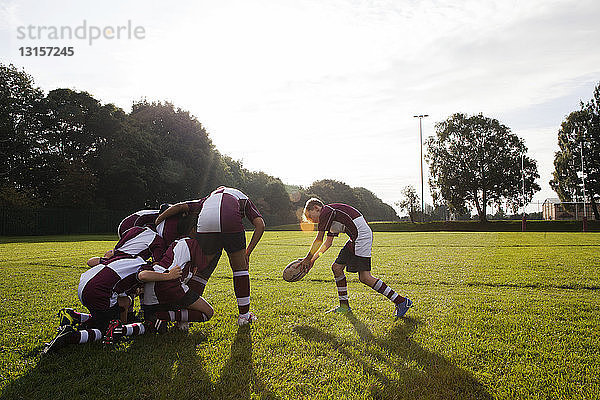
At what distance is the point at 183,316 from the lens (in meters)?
4.96

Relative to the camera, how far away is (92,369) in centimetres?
376

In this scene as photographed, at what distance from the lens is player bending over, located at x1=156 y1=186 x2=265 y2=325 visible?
5.26 metres

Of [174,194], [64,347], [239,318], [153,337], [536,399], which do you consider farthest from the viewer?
[174,194]

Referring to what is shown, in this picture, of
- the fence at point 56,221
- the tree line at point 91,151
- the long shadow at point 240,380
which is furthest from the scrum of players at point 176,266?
the tree line at point 91,151

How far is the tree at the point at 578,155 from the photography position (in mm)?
54938

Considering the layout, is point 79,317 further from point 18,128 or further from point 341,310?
point 18,128

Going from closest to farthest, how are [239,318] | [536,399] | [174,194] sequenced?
[536,399] → [239,318] → [174,194]

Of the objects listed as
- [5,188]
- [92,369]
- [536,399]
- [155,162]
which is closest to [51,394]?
[92,369]

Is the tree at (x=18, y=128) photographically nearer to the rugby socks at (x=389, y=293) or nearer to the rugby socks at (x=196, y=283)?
the rugby socks at (x=196, y=283)

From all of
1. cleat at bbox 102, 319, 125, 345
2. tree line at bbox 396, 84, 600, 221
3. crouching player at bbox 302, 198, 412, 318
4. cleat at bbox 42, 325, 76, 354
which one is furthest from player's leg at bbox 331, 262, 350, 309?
tree line at bbox 396, 84, 600, 221

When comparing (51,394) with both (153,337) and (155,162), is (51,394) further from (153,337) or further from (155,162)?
(155,162)

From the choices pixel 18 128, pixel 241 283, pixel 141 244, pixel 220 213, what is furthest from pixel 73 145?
pixel 241 283

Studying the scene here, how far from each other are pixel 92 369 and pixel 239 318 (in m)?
1.94

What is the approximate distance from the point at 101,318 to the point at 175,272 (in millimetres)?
961
